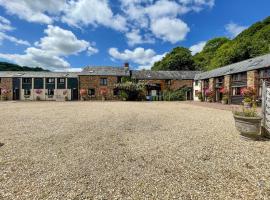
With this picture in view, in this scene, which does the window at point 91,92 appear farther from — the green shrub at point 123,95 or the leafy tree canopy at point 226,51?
the leafy tree canopy at point 226,51

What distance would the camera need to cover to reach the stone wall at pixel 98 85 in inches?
1184

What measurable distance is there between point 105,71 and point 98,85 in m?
3.29

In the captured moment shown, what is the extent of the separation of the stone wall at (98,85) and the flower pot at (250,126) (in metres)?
26.1

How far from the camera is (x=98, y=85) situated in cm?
3030

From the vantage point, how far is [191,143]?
5066mm

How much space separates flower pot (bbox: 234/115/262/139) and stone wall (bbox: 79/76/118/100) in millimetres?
26081

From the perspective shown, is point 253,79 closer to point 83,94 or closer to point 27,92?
point 83,94

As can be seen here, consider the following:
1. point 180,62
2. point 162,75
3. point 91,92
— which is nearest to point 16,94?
point 91,92

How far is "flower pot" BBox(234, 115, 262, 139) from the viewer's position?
503 cm

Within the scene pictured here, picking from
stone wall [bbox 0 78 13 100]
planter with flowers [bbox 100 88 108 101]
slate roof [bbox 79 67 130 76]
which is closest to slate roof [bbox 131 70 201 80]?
slate roof [bbox 79 67 130 76]

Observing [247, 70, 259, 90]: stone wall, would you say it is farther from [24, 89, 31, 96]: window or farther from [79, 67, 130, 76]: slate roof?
[24, 89, 31, 96]: window

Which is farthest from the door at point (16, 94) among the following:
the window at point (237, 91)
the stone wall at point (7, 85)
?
the window at point (237, 91)

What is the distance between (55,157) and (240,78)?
2207 cm

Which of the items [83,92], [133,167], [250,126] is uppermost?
[83,92]
